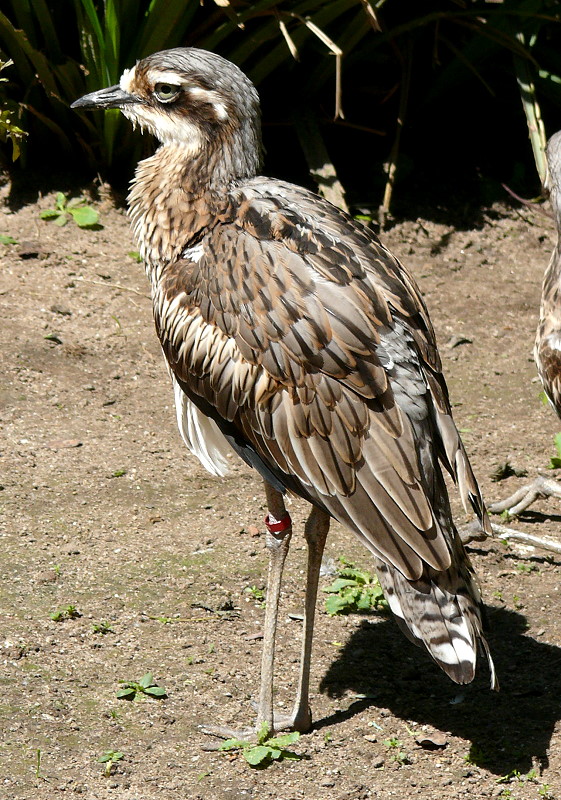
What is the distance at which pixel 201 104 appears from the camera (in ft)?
13.1

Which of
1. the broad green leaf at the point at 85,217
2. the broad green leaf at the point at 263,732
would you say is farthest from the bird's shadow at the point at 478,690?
the broad green leaf at the point at 85,217

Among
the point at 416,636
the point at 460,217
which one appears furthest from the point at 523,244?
the point at 416,636

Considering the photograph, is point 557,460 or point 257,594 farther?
point 557,460

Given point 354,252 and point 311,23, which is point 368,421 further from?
point 311,23

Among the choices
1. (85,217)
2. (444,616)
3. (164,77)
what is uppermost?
(164,77)

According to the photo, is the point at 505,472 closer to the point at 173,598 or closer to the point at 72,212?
the point at 173,598

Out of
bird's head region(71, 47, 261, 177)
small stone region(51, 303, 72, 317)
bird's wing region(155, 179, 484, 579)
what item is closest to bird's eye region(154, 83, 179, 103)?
bird's head region(71, 47, 261, 177)

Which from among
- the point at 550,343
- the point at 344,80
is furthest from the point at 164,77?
the point at 344,80

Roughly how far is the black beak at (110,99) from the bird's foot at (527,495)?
2457 millimetres

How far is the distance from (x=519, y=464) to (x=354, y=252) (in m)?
2.09

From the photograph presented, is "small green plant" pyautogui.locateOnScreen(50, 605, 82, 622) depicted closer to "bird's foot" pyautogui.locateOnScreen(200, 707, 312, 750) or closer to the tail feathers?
"bird's foot" pyautogui.locateOnScreen(200, 707, 312, 750)

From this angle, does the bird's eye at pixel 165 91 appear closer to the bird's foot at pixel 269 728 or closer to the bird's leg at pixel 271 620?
the bird's leg at pixel 271 620

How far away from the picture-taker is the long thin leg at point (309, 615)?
12.0 feet

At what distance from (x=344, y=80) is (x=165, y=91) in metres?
3.70
